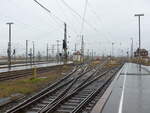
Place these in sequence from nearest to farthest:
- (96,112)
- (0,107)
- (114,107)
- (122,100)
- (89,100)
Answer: (96,112) < (114,107) < (0,107) < (122,100) < (89,100)

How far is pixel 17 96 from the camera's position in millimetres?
16297

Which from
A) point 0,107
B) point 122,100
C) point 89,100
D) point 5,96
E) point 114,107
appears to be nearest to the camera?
point 114,107

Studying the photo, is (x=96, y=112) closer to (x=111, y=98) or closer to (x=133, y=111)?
(x=133, y=111)

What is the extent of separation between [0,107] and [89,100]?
191 inches

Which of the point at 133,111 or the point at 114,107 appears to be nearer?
the point at 133,111

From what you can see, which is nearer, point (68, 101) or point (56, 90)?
point (68, 101)

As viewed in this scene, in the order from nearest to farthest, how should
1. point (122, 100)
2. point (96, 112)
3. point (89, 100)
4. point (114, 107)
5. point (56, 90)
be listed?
point (96, 112) < point (114, 107) < point (122, 100) < point (89, 100) < point (56, 90)

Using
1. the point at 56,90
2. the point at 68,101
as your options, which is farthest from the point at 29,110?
the point at 56,90

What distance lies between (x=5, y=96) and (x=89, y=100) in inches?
200

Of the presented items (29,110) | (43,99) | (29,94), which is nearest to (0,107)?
(29,110)

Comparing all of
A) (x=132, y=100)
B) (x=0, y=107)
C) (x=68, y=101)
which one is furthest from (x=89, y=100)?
(x=0, y=107)

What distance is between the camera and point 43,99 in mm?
15711

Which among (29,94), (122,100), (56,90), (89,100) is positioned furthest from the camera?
(56,90)

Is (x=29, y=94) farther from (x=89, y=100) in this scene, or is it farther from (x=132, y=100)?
(x=132, y=100)
